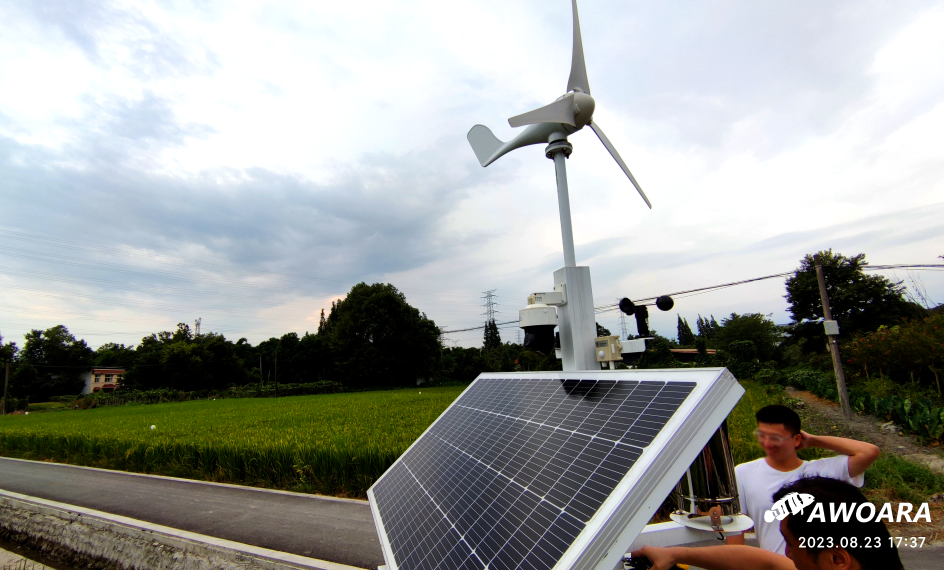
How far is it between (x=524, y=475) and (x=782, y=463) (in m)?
1.70

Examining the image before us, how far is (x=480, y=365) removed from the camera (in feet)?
200

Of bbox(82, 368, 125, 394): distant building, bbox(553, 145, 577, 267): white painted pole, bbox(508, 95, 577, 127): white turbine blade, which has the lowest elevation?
bbox(82, 368, 125, 394): distant building

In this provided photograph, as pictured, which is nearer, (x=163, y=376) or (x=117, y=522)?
(x=117, y=522)

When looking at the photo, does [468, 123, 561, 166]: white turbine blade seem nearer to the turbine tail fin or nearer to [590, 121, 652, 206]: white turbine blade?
the turbine tail fin

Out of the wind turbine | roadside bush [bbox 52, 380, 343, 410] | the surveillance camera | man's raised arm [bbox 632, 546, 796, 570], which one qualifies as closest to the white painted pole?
the wind turbine

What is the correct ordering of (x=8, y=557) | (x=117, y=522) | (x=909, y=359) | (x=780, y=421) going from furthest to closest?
1. (x=909, y=359)
2. (x=8, y=557)
3. (x=117, y=522)
4. (x=780, y=421)

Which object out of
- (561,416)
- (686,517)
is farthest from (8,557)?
(686,517)

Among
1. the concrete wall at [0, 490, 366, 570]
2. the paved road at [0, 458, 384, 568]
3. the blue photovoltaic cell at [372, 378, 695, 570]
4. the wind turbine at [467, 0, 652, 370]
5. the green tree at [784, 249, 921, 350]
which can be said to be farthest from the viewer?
the green tree at [784, 249, 921, 350]

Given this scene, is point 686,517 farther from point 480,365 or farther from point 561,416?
point 480,365

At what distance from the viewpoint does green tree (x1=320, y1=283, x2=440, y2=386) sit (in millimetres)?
52312

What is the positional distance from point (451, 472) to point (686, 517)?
160cm

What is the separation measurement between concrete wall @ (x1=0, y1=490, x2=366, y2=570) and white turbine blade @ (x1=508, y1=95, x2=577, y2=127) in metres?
5.80

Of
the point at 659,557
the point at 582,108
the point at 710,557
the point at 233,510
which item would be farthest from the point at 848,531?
the point at 233,510

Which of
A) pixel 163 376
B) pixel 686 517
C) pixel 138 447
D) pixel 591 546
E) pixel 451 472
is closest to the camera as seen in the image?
pixel 591 546
